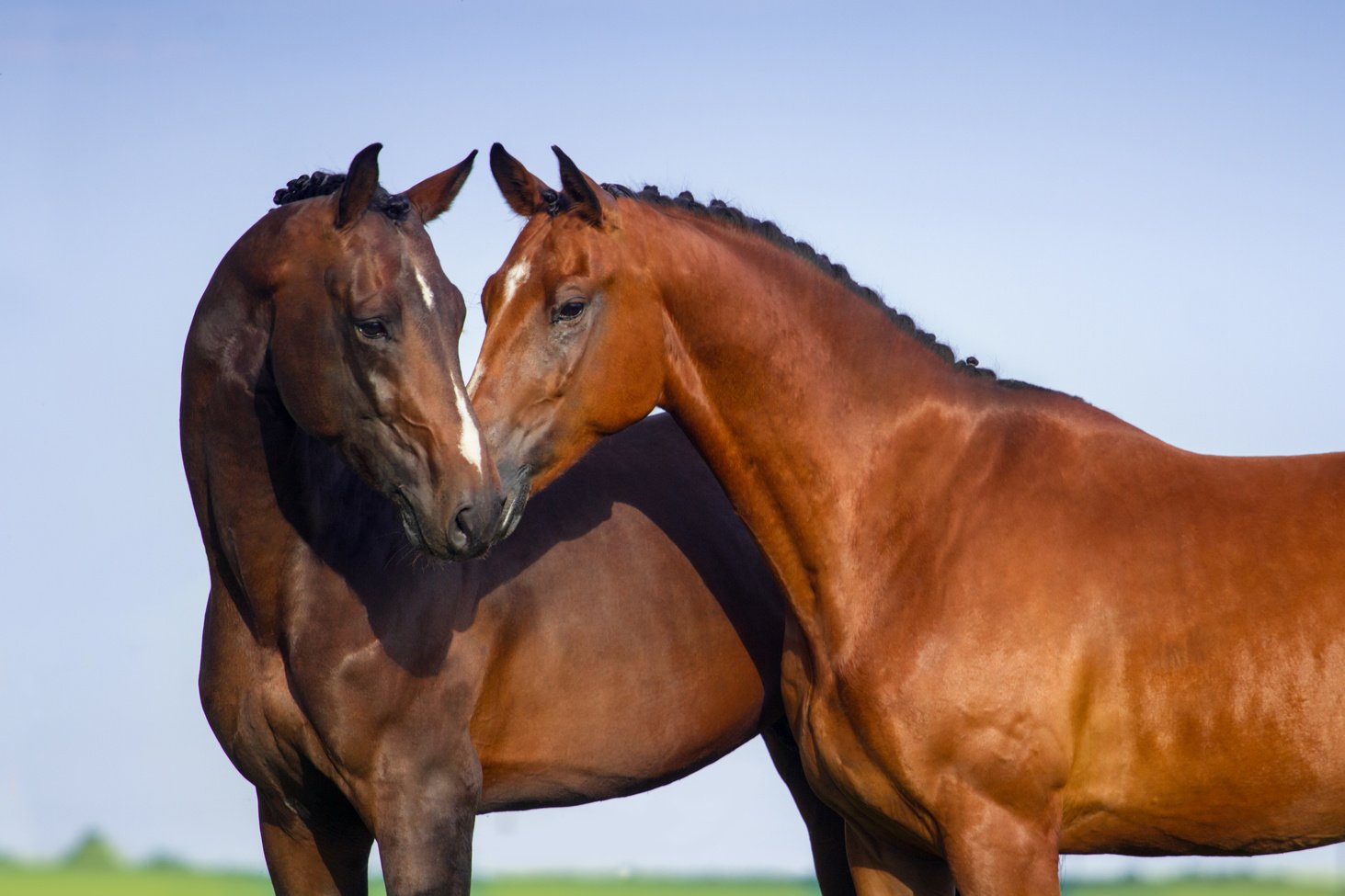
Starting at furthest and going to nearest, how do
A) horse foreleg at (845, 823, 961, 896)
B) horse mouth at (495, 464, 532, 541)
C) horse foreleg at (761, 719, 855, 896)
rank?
horse foreleg at (761, 719, 855, 896) < horse foreleg at (845, 823, 961, 896) < horse mouth at (495, 464, 532, 541)

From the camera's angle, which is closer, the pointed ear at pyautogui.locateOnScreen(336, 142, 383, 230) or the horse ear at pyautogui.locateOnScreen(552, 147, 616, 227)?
the horse ear at pyautogui.locateOnScreen(552, 147, 616, 227)

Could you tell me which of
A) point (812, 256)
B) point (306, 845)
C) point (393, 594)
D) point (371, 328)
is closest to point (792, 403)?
point (812, 256)

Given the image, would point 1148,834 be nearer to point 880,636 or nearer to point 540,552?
point 880,636

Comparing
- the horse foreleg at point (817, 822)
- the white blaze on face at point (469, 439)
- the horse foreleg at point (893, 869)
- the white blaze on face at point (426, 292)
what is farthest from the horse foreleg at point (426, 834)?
the horse foreleg at point (817, 822)

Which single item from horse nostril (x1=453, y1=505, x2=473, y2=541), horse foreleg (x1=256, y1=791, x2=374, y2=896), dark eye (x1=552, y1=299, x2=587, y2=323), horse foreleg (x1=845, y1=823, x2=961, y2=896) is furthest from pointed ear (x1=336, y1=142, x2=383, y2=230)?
horse foreleg (x1=845, y1=823, x2=961, y2=896)

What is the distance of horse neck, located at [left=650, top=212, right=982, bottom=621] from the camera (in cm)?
502

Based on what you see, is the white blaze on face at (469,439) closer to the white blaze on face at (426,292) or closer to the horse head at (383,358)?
the horse head at (383,358)

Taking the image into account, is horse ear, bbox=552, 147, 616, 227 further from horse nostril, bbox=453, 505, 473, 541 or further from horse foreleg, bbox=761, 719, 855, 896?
horse foreleg, bbox=761, 719, 855, 896

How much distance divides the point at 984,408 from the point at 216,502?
2697 mm

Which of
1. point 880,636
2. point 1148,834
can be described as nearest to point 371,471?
point 880,636

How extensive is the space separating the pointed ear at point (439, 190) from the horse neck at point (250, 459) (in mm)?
529

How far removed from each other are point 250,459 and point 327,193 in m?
1.00

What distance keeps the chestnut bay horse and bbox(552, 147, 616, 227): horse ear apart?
55cm

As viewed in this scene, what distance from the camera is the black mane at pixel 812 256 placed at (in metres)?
5.25
